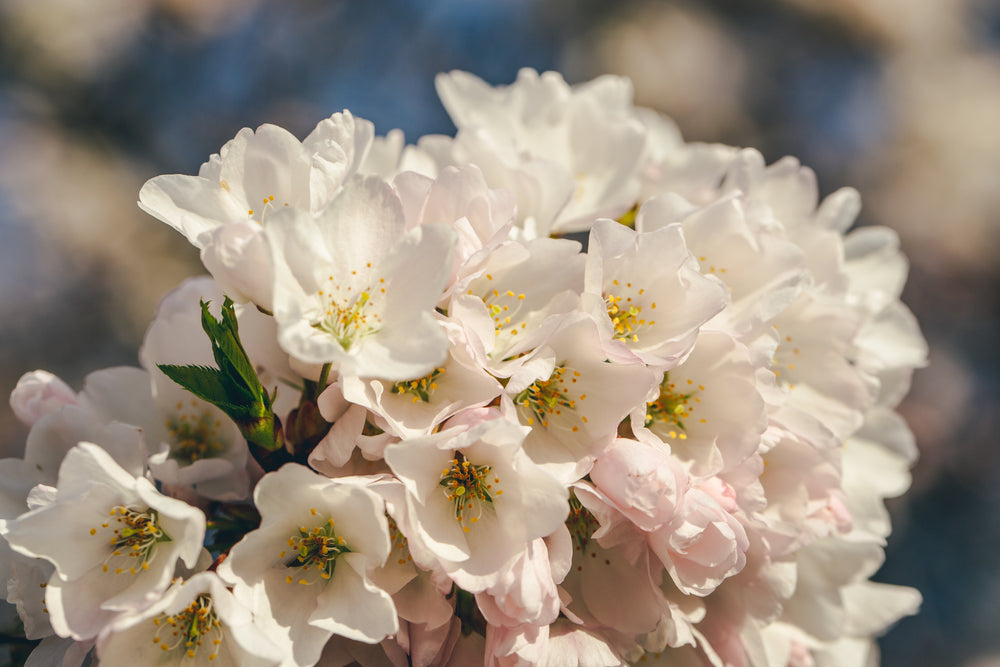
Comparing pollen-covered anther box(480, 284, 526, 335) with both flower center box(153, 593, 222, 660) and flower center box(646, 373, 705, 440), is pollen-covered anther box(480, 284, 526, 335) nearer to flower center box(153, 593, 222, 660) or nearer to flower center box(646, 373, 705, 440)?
flower center box(646, 373, 705, 440)

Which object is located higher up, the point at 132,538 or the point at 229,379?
the point at 229,379

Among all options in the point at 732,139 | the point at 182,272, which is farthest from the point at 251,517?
the point at 732,139

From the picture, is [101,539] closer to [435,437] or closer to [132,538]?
[132,538]

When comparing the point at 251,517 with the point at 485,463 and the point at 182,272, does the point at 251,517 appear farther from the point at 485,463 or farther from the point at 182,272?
the point at 182,272

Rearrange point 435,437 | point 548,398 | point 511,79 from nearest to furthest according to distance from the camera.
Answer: point 435,437 → point 548,398 → point 511,79

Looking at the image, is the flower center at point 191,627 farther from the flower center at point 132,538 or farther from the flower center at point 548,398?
the flower center at point 548,398

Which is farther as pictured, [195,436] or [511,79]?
[511,79]

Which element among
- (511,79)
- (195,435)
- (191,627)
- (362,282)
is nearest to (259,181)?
(362,282)

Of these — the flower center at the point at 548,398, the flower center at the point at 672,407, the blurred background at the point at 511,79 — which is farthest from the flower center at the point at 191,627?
the blurred background at the point at 511,79

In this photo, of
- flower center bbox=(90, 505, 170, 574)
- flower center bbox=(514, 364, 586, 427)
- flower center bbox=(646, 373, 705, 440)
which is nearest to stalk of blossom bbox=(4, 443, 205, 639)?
flower center bbox=(90, 505, 170, 574)
